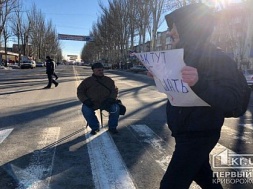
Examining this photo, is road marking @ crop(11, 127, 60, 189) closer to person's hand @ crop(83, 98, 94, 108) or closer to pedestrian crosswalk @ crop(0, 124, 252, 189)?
pedestrian crosswalk @ crop(0, 124, 252, 189)

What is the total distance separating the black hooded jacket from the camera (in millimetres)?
2127

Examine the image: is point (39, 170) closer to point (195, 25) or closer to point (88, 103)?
point (88, 103)

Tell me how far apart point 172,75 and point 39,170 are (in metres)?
2.98

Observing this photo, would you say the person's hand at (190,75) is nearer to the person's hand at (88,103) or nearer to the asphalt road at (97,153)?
the asphalt road at (97,153)

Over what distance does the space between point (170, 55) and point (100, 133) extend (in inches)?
193

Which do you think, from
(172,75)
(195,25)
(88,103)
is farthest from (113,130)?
(195,25)

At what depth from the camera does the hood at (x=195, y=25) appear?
2307 millimetres

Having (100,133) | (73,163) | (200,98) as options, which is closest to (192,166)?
(200,98)

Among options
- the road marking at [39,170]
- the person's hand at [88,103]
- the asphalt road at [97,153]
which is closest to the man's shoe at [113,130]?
the asphalt road at [97,153]

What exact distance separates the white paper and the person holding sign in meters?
0.06

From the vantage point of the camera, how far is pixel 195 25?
7.57 feet

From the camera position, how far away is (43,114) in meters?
9.68

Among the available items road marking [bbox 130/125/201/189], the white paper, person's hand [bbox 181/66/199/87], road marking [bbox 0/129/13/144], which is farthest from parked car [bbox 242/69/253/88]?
person's hand [bbox 181/66/199/87]

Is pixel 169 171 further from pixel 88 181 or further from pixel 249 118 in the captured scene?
pixel 249 118
